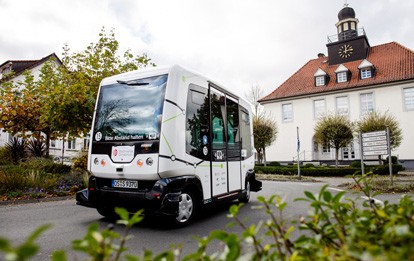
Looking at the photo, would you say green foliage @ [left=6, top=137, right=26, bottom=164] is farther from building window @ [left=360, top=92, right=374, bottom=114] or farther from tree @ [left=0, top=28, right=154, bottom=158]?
building window @ [left=360, top=92, right=374, bottom=114]

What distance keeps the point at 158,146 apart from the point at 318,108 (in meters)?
29.8

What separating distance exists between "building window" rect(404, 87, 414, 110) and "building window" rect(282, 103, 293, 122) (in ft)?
35.2

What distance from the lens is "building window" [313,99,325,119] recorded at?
31578 millimetres

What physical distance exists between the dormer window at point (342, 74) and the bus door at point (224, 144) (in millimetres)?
27339

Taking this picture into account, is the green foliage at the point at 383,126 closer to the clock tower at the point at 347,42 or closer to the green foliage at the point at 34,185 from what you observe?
the clock tower at the point at 347,42

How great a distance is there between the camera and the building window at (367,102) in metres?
29.1

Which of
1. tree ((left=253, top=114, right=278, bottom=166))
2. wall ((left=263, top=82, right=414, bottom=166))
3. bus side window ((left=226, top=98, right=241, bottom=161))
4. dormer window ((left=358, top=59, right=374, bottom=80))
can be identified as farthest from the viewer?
dormer window ((left=358, top=59, right=374, bottom=80))

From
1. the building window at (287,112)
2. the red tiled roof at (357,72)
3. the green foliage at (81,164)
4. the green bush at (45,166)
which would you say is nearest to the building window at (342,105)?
the red tiled roof at (357,72)

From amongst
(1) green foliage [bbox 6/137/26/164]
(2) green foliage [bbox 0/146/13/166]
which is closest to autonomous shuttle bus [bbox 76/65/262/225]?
(2) green foliage [bbox 0/146/13/166]

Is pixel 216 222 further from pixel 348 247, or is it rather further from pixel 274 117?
pixel 274 117

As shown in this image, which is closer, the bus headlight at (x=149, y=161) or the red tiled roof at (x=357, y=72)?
the bus headlight at (x=149, y=161)

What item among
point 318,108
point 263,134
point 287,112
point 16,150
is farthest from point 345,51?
point 16,150

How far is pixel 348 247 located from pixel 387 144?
13673 millimetres

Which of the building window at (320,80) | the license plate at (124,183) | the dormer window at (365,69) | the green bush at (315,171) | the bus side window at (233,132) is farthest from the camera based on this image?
the building window at (320,80)
